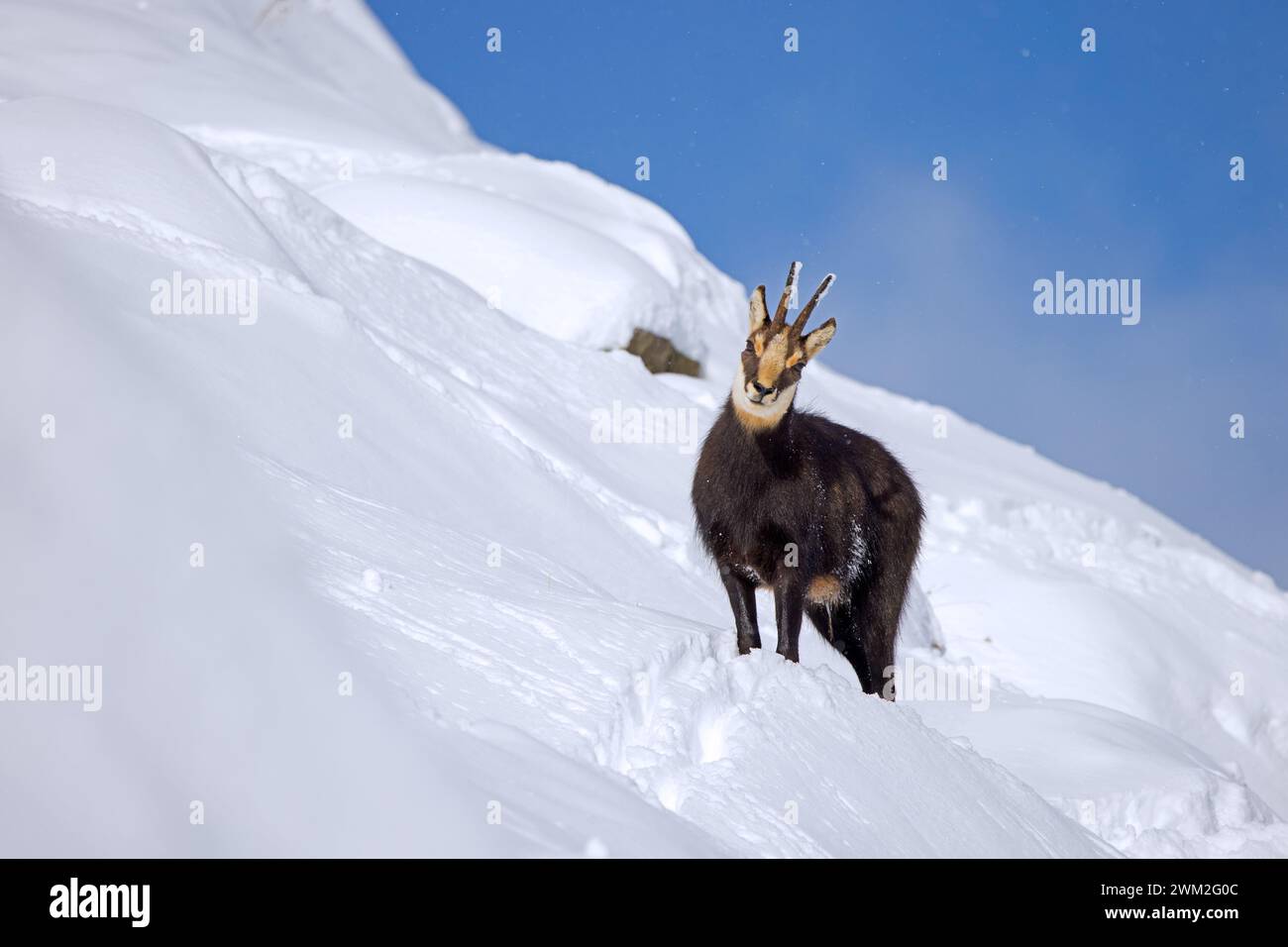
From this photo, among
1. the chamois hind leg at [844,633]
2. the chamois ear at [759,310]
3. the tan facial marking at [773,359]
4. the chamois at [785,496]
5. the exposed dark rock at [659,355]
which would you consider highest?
the exposed dark rock at [659,355]

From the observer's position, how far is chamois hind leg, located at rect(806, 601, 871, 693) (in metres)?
7.57

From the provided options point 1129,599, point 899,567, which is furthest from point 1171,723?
point 899,567

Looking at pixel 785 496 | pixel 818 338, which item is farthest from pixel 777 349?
pixel 785 496

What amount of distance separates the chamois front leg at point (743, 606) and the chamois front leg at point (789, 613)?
121 millimetres

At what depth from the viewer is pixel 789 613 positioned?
21.5 feet

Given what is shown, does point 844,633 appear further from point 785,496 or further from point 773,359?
point 773,359

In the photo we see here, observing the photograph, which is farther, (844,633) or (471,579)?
(844,633)

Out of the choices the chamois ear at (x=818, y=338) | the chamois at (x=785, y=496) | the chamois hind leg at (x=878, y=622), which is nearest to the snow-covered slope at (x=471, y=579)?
the chamois at (x=785, y=496)

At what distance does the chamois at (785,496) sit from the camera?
650cm

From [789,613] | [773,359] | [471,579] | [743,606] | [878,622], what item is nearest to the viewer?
[471,579]

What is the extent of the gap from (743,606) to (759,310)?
4.67 ft

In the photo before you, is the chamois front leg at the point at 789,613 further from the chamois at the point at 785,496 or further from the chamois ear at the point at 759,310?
the chamois ear at the point at 759,310

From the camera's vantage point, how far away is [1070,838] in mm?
6402
